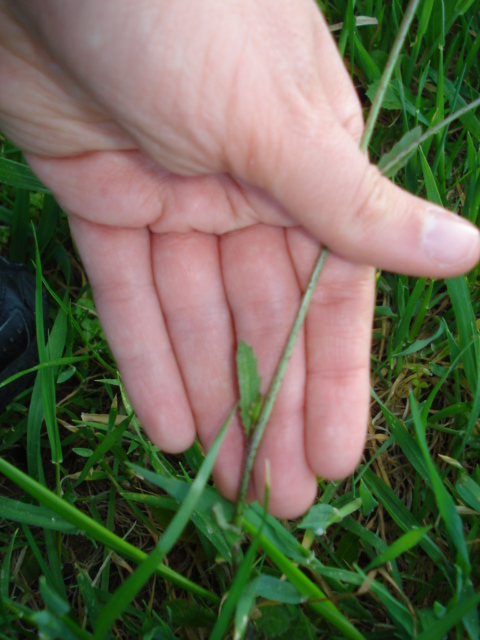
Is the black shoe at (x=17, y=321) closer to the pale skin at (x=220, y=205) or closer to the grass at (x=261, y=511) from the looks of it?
the grass at (x=261, y=511)

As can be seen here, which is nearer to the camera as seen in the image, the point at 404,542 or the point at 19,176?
the point at 404,542

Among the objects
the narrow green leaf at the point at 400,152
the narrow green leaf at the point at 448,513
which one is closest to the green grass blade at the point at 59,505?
the narrow green leaf at the point at 448,513

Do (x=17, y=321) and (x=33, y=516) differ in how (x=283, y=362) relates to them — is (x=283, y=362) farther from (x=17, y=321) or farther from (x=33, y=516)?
(x=17, y=321)

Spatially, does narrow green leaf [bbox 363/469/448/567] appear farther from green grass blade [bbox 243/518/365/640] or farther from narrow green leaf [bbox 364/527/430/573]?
green grass blade [bbox 243/518/365/640]

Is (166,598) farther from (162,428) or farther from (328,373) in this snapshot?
(328,373)

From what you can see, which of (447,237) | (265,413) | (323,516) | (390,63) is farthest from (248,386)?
(390,63)

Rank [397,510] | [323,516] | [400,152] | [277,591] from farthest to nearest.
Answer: [397,510], [323,516], [400,152], [277,591]
